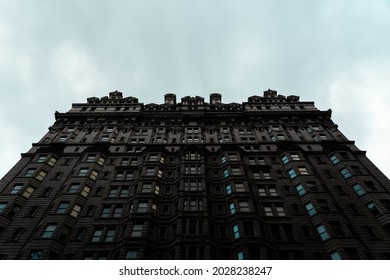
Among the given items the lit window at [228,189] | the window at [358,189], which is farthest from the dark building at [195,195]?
the lit window at [228,189]

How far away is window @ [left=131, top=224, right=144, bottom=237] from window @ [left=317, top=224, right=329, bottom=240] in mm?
22961

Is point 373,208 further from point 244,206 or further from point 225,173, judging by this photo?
point 225,173

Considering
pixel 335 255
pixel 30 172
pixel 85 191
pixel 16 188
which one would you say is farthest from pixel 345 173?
pixel 16 188

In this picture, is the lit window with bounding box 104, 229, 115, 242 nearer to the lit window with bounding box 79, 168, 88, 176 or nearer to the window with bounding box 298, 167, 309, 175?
the lit window with bounding box 79, 168, 88, 176

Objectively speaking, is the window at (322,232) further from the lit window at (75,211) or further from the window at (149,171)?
the lit window at (75,211)

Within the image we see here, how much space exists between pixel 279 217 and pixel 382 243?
40.0 ft

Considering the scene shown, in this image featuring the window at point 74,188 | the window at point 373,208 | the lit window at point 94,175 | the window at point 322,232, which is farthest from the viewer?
the lit window at point 94,175

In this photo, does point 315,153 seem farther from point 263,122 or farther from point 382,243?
point 382,243

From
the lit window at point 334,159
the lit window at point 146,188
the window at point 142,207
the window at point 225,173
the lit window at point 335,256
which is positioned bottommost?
the lit window at point 335,256

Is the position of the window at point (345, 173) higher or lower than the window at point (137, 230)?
higher

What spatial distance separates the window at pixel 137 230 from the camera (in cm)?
3769

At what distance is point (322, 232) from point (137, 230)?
23.7 metres

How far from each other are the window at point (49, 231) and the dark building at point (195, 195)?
0.83 ft
